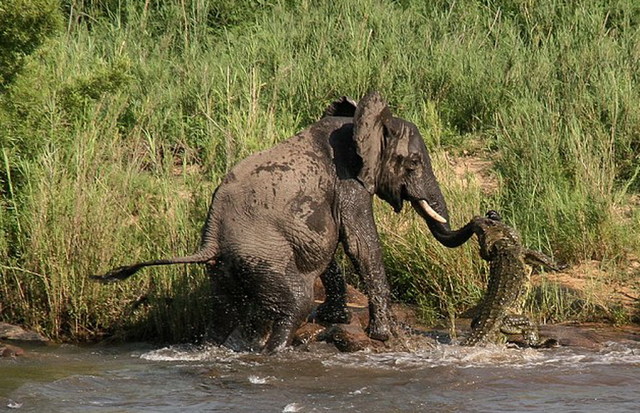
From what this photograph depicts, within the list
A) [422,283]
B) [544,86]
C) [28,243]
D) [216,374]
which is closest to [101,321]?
[28,243]

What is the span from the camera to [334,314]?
8938 millimetres

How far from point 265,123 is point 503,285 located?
115 inches

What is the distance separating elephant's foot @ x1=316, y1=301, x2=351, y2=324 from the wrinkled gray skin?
403 mm

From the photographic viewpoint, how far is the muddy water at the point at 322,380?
7359 mm

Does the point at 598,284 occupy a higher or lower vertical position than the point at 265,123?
lower

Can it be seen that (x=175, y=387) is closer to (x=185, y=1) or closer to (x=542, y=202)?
(x=542, y=202)

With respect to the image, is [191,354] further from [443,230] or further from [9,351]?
[443,230]

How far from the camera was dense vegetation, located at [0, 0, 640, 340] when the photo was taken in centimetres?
920

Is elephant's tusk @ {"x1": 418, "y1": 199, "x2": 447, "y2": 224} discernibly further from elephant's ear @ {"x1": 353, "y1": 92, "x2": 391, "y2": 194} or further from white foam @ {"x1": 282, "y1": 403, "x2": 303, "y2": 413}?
white foam @ {"x1": 282, "y1": 403, "x2": 303, "y2": 413}

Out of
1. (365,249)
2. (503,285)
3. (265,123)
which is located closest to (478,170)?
(265,123)

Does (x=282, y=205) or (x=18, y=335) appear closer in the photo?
(x=282, y=205)

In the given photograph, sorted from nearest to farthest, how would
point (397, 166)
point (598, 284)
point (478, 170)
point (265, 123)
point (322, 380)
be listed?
point (322, 380)
point (397, 166)
point (598, 284)
point (265, 123)
point (478, 170)

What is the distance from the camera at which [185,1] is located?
13711 mm

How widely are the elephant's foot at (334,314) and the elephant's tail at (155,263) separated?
992 mm
